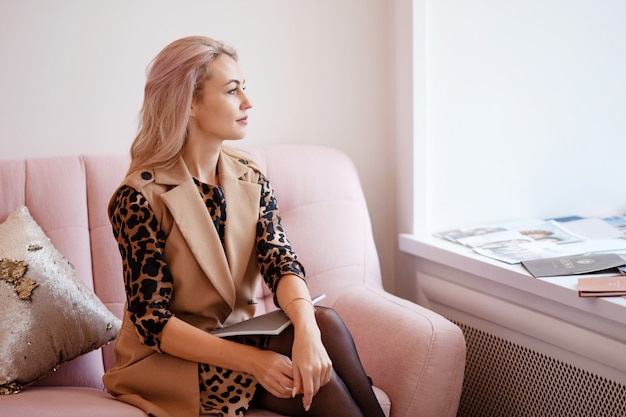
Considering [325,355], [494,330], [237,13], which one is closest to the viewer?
[325,355]

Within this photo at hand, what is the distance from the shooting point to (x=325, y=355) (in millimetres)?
1580

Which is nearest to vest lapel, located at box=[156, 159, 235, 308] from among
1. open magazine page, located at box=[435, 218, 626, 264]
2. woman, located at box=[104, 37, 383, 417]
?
woman, located at box=[104, 37, 383, 417]

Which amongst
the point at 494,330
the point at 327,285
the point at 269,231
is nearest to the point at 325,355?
the point at 269,231

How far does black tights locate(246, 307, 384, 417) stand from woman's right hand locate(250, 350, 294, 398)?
0.06 m

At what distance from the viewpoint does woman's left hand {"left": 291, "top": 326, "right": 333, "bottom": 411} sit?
60.7 inches

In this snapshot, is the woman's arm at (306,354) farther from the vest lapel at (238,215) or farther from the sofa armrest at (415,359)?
the sofa armrest at (415,359)

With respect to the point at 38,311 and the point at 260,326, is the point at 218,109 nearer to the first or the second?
the point at 260,326

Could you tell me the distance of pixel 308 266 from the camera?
223 centimetres

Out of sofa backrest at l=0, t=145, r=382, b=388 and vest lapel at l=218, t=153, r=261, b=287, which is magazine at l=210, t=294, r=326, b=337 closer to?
vest lapel at l=218, t=153, r=261, b=287

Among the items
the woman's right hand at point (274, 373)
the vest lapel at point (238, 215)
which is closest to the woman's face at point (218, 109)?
the vest lapel at point (238, 215)

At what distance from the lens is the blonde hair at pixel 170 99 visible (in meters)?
1.71

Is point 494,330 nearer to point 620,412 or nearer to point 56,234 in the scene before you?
point 620,412

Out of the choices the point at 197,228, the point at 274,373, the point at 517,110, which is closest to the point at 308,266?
the point at 197,228

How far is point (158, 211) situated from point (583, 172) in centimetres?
163
